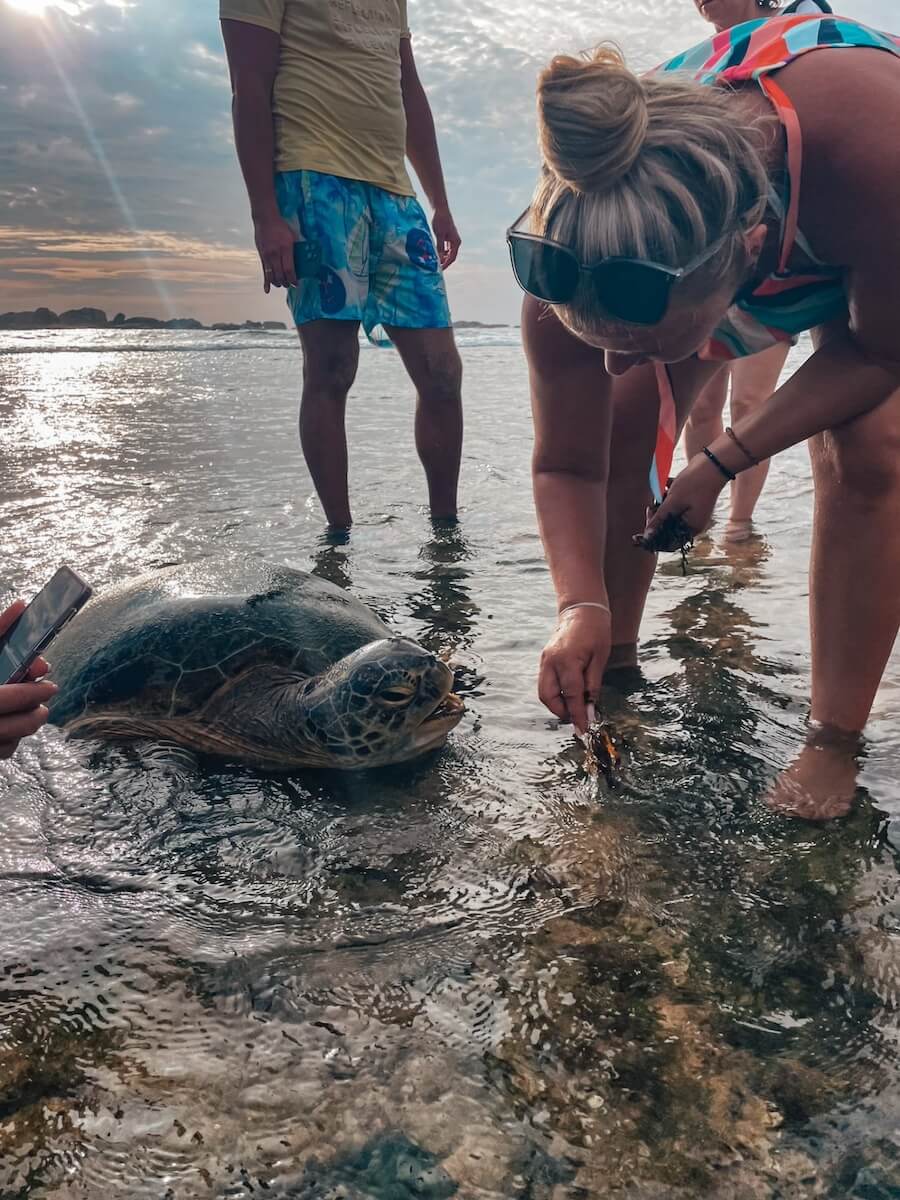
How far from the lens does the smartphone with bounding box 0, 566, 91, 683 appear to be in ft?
4.22

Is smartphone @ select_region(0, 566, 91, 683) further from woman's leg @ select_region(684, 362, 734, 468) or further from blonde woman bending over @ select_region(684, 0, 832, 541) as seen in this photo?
woman's leg @ select_region(684, 362, 734, 468)

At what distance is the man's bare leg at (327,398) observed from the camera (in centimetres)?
363

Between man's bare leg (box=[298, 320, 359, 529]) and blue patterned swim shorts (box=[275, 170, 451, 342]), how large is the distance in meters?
0.07

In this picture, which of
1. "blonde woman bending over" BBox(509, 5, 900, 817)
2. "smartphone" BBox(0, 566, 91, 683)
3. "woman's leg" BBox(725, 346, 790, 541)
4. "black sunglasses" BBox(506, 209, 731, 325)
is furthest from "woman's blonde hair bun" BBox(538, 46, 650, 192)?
"woman's leg" BBox(725, 346, 790, 541)

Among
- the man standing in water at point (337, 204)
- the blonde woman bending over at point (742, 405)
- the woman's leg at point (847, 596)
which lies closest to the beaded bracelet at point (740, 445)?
the woman's leg at point (847, 596)

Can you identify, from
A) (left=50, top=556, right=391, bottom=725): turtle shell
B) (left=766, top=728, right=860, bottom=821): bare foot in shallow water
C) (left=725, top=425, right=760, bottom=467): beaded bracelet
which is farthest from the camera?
(left=50, top=556, right=391, bottom=725): turtle shell

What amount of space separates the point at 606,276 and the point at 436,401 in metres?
2.39

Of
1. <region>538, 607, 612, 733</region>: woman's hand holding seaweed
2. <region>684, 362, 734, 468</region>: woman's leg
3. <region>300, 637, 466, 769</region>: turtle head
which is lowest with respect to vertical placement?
<region>300, 637, 466, 769</region>: turtle head

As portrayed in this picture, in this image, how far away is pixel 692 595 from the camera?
306 centimetres

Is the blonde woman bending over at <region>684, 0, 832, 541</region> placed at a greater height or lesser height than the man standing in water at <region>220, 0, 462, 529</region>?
lesser

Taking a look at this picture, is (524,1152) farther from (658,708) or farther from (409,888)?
(658,708)

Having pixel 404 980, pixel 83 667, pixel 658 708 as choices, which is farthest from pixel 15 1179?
pixel 658 708

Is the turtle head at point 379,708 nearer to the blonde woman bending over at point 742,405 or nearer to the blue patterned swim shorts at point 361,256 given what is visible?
the blue patterned swim shorts at point 361,256

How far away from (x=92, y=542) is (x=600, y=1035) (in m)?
3.15
